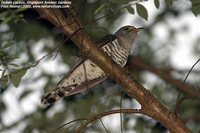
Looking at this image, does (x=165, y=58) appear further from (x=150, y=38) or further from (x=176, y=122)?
(x=176, y=122)

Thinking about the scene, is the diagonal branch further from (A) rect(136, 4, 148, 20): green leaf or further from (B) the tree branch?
(B) the tree branch

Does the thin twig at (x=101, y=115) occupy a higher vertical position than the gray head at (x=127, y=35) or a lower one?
lower

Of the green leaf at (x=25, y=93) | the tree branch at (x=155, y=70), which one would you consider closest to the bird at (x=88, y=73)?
the tree branch at (x=155, y=70)

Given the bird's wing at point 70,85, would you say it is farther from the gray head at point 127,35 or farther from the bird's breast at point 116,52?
the gray head at point 127,35

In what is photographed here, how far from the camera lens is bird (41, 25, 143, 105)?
4.11 metres

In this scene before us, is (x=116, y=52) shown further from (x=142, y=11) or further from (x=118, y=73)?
(x=118, y=73)

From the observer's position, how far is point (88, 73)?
4371 mm

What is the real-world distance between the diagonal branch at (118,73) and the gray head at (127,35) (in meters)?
1.68

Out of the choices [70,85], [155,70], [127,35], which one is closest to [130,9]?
[70,85]

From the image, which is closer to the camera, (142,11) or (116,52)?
(142,11)

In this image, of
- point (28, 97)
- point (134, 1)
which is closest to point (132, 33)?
point (28, 97)

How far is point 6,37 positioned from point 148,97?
264 centimetres

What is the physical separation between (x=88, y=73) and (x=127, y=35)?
37.0 inches

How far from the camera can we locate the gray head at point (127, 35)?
4.80 metres
